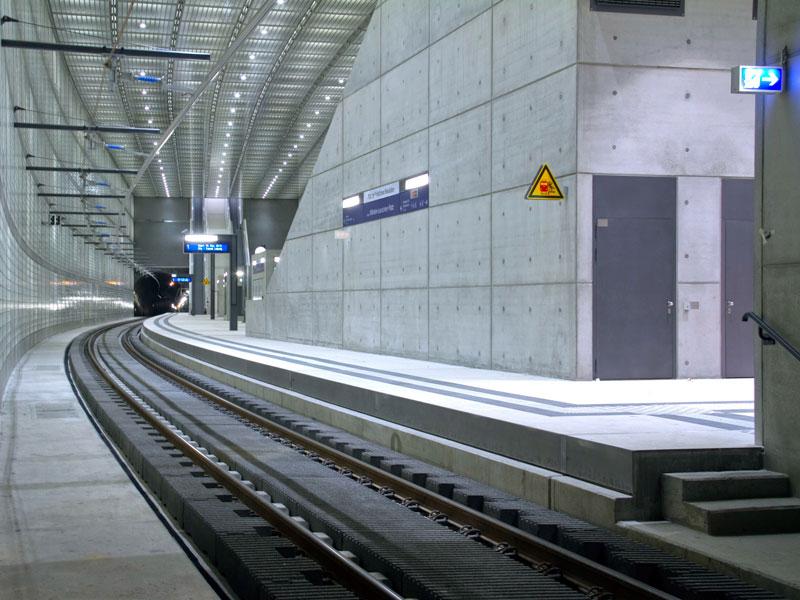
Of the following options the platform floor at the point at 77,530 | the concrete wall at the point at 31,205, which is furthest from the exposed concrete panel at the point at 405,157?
the platform floor at the point at 77,530

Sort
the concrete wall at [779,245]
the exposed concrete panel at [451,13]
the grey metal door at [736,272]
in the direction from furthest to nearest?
the exposed concrete panel at [451,13], the grey metal door at [736,272], the concrete wall at [779,245]

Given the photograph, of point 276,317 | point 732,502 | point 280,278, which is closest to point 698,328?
point 732,502

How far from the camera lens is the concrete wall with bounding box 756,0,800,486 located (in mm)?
7332

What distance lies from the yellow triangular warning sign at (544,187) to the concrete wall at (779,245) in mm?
6283

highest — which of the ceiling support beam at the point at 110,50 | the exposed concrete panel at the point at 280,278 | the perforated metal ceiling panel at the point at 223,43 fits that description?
the perforated metal ceiling panel at the point at 223,43

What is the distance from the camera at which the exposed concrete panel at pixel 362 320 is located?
22500 millimetres

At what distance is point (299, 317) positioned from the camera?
93.8 ft

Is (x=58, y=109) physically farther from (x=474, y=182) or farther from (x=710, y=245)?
(x=710, y=245)

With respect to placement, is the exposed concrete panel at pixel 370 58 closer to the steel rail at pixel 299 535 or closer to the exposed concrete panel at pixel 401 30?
the exposed concrete panel at pixel 401 30

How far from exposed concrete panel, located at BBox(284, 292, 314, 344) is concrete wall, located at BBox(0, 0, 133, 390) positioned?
716cm

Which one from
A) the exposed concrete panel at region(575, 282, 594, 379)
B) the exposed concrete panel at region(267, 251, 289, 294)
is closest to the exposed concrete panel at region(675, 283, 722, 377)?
the exposed concrete panel at region(575, 282, 594, 379)

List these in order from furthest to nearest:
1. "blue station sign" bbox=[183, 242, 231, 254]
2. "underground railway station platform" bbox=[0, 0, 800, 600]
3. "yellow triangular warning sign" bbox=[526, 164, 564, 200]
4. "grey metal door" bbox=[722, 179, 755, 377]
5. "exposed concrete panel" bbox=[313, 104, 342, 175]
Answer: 1. "blue station sign" bbox=[183, 242, 231, 254]
2. "exposed concrete panel" bbox=[313, 104, 342, 175]
3. "grey metal door" bbox=[722, 179, 755, 377]
4. "yellow triangular warning sign" bbox=[526, 164, 564, 200]
5. "underground railway station platform" bbox=[0, 0, 800, 600]

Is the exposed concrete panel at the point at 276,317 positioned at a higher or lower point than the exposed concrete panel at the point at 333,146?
lower

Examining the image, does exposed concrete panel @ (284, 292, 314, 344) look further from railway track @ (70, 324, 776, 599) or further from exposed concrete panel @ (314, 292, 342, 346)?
railway track @ (70, 324, 776, 599)
